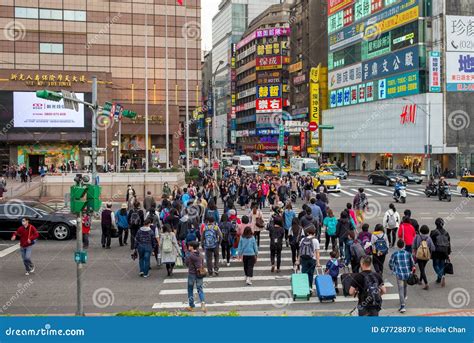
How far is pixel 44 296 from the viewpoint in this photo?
13.4 meters

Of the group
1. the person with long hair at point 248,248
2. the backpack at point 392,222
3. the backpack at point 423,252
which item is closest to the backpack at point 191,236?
the person with long hair at point 248,248

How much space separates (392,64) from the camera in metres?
69.6

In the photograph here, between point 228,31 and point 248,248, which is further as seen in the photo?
point 228,31

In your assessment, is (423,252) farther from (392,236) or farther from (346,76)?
(346,76)

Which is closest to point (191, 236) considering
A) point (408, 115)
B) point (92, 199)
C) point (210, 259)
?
point (210, 259)

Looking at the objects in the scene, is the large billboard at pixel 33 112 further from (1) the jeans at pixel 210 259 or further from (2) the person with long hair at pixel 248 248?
(2) the person with long hair at pixel 248 248

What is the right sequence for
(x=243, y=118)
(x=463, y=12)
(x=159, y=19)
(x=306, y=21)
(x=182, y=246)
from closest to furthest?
1. (x=182, y=246)
2. (x=463, y=12)
3. (x=159, y=19)
4. (x=306, y=21)
5. (x=243, y=118)

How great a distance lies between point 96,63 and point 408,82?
37154mm

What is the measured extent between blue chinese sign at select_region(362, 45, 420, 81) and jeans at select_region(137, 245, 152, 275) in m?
55.5

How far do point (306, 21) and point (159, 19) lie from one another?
41890 mm

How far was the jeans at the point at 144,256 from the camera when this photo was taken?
15.0 meters

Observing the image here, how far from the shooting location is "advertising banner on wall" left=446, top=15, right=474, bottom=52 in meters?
62.1
